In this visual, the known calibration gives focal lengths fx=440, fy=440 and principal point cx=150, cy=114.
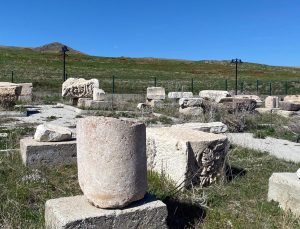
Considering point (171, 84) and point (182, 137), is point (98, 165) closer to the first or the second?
point (182, 137)

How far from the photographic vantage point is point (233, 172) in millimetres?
7207

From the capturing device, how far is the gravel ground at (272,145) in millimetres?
9221

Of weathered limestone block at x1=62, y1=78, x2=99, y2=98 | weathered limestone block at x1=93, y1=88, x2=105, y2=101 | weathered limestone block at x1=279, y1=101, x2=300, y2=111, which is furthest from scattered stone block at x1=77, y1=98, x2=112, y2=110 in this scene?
weathered limestone block at x1=279, y1=101, x2=300, y2=111

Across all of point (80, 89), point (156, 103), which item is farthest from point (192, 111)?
point (80, 89)

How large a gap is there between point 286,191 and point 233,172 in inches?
68.7

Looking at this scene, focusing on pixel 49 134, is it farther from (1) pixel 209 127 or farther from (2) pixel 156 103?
(2) pixel 156 103

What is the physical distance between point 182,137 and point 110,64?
191 ft

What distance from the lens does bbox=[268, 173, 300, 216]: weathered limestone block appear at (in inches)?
209

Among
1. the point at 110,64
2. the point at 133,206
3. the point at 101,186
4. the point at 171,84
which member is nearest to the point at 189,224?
the point at 133,206

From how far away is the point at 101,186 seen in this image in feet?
14.1

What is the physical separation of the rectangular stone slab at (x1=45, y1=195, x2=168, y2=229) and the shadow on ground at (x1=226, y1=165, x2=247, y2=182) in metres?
2.50

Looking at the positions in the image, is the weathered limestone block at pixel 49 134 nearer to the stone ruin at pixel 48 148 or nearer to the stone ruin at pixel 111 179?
the stone ruin at pixel 48 148

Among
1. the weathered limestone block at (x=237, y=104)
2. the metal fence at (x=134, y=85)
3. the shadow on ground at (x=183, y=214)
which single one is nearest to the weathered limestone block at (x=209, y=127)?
the weathered limestone block at (x=237, y=104)

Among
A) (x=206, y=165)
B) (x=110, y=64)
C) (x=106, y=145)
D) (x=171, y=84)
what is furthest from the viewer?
(x=110, y=64)
